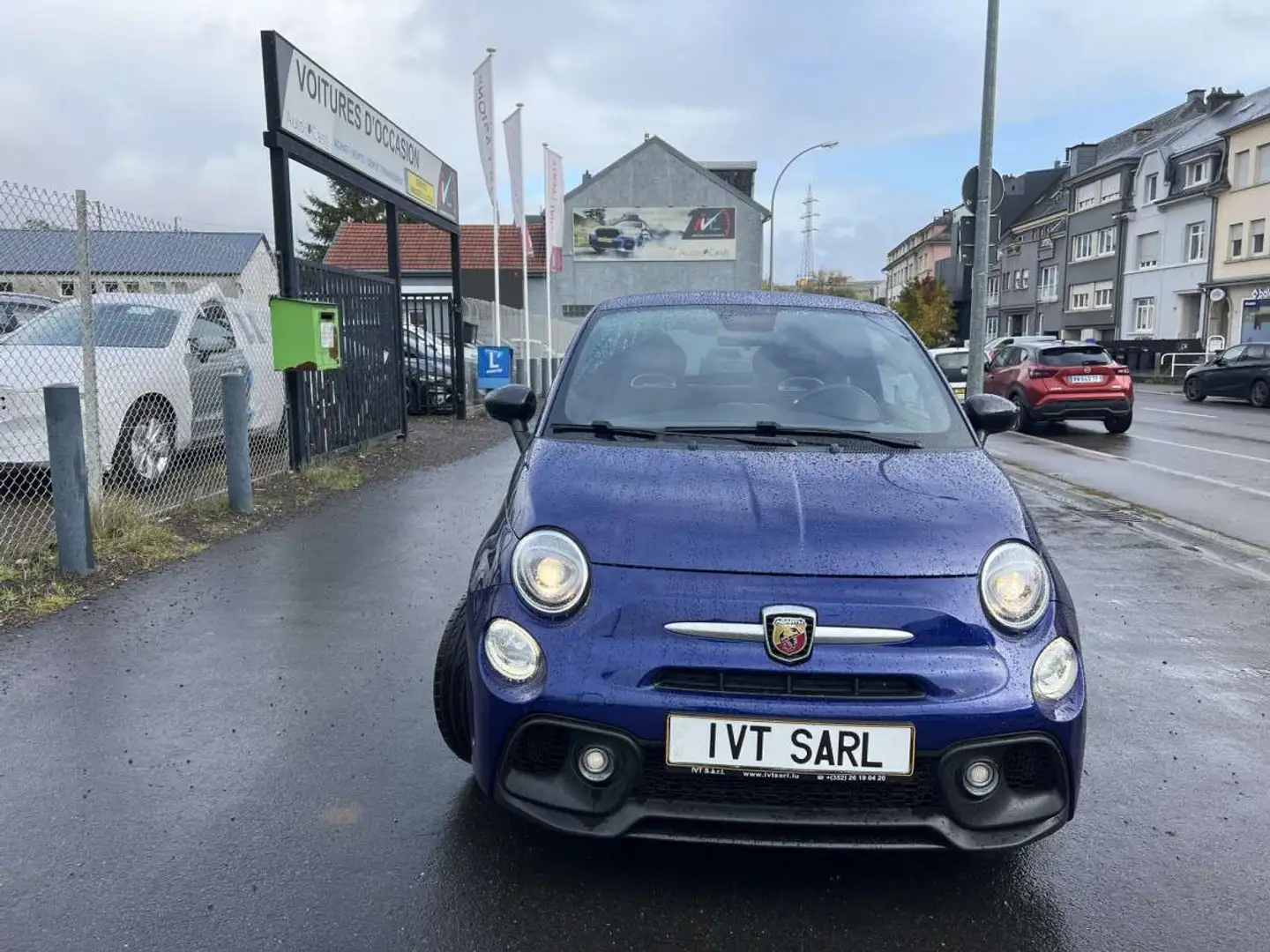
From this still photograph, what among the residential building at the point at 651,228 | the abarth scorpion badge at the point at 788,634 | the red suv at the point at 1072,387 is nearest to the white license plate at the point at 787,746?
the abarth scorpion badge at the point at 788,634

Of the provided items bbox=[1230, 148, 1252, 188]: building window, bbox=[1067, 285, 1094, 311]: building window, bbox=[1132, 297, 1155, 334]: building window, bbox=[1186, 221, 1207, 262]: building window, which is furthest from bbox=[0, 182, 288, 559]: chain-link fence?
bbox=[1067, 285, 1094, 311]: building window

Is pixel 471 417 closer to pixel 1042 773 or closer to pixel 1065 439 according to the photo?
pixel 1065 439

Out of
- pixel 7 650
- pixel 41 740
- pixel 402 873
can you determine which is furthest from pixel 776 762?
pixel 7 650

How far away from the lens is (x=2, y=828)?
2.81 m

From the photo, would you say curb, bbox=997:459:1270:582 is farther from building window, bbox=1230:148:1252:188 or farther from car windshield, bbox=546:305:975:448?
building window, bbox=1230:148:1252:188

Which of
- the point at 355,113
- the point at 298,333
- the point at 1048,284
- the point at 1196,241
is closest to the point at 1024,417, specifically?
the point at 355,113

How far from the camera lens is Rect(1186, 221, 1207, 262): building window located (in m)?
41.1

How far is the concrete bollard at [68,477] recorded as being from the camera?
5.22m

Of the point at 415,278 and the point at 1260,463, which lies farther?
the point at 415,278

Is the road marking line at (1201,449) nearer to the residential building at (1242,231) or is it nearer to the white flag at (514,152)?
the white flag at (514,152)

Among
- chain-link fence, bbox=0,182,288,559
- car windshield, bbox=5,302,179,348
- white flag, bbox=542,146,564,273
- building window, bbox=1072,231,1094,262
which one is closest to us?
chain-link fence, bbox=0,182,288,559

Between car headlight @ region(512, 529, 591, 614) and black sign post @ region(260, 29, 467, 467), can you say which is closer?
car headlight @ region(512, 529, 591, 614)

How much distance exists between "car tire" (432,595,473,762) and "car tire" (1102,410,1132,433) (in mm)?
15511

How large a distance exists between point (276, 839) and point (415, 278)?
130 feet
